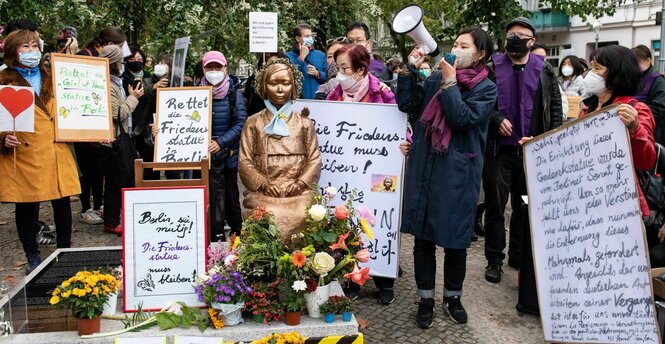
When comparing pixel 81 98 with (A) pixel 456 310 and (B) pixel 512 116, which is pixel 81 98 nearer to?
(A) pixel 456 310

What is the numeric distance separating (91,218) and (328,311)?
483 cm

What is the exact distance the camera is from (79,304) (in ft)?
9.91

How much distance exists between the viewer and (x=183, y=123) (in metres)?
5.13

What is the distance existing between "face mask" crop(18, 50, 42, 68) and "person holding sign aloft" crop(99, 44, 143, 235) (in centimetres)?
117

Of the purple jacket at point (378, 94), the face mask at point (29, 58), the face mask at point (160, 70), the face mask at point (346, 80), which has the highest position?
the face mask at point (160, 70)

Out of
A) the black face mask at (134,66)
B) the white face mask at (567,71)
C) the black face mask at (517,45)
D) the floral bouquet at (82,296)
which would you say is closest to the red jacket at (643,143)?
the black face mask at (517,45)

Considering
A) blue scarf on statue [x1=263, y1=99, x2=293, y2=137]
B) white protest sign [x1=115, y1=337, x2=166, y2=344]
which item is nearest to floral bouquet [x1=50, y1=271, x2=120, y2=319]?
white protest sign [x1=115, y1=337, x2=166, y2=344]

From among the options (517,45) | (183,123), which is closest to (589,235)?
(517,45)

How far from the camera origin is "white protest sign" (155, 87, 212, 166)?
511 centimetres

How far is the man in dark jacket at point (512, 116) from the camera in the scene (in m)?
4.94

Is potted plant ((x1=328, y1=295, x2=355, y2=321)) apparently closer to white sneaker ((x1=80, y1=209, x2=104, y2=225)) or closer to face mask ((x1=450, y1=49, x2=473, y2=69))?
face mask ((x1=450, y1=49, x2=473, y2=69))

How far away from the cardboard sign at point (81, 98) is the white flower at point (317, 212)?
8.72ft

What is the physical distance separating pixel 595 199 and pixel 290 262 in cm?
181

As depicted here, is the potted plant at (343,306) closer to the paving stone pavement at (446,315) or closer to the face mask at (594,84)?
the paving stone pavement at (446,315)
